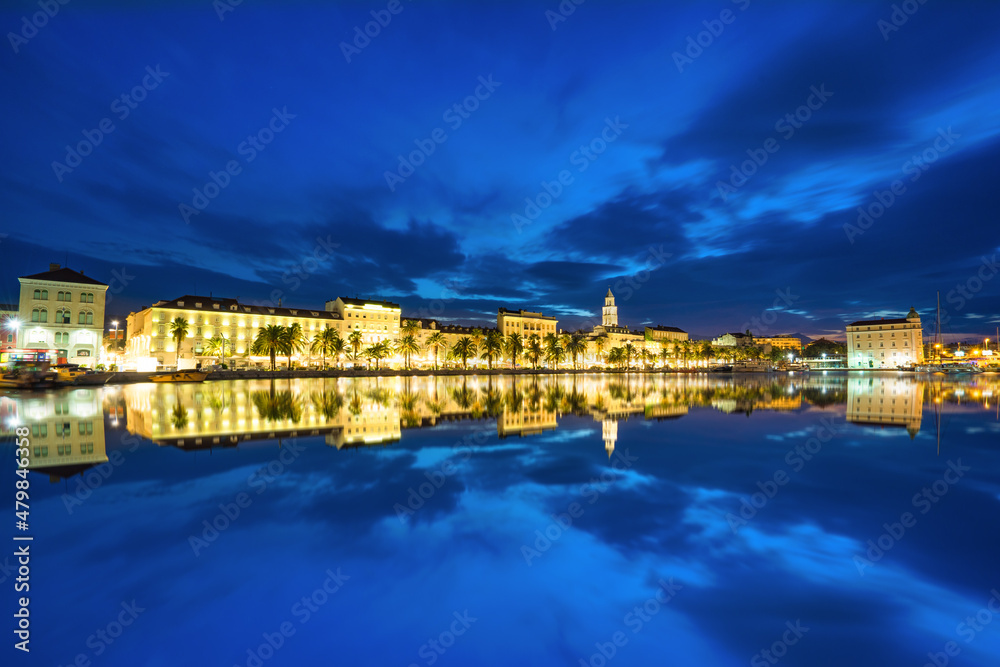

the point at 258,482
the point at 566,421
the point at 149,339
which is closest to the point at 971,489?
the point at 566,421

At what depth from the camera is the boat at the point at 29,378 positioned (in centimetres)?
3303

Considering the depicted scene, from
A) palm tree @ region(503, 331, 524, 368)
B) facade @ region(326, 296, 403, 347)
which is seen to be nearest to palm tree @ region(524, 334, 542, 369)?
palm tree @ region(503, 331, 524, 368)

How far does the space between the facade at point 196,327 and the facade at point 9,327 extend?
16.6 m

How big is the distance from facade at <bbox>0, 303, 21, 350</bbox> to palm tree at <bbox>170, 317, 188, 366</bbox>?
16716 mm

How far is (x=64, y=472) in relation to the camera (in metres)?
9.10

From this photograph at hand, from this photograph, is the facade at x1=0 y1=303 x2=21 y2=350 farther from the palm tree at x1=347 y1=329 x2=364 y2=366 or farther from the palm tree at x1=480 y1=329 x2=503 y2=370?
the palm tree at x1=480 y1=329 x2=503 y2=370

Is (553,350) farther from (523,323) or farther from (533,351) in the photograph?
(523,323)

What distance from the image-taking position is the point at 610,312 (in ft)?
567

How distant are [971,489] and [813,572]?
5.57m

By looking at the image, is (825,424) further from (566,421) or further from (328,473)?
(328,473)

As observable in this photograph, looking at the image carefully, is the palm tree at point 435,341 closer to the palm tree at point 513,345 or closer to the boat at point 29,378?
the palm tree at point 513,345

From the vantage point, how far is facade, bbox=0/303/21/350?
5681cm

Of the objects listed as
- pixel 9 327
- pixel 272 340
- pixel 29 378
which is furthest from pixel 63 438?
pixel 9 327

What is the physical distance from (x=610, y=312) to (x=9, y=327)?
15712 centimetres
